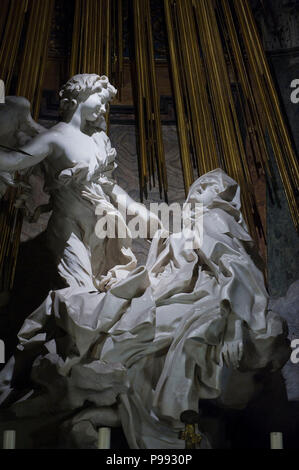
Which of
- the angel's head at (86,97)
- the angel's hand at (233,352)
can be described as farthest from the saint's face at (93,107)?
the angel's hand at (233,352)

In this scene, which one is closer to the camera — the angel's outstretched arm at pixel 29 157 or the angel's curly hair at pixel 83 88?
the angel's outstretched arm at pixel 29 157

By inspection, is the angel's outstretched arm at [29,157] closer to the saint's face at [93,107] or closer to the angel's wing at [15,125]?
the angel's wing at [15,125]

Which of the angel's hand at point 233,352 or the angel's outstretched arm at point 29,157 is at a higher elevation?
the angel's outstretched arm at point 29,157

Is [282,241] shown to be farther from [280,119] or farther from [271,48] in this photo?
[271,48]

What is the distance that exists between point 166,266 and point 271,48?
279 centimetres

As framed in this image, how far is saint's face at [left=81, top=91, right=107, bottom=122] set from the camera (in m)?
4.78

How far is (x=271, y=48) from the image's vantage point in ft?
20.5

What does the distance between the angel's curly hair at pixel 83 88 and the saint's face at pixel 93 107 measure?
29 mm

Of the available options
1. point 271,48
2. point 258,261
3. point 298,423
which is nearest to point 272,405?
point 298,423

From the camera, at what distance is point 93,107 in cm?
478

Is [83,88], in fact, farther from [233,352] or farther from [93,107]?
[233,352]

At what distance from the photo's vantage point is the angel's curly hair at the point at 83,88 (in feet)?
15.7
